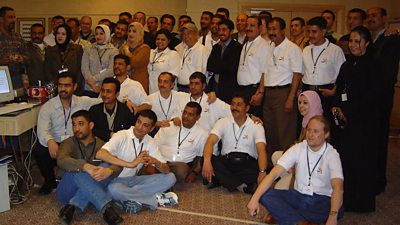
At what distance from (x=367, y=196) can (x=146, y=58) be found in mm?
2819

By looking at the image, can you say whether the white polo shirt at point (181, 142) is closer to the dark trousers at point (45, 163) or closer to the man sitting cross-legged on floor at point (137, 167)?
the man sitting cross-legged on floor at point (137, 167)

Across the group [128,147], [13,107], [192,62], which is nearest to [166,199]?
[128,147]

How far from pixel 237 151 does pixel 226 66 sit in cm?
108

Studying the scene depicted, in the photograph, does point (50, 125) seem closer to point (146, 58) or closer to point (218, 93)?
point (146, 58)

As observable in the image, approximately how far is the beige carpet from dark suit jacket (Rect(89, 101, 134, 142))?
72cm

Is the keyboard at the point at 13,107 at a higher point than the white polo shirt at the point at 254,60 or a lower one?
lower

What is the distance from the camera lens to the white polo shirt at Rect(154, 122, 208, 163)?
466cm

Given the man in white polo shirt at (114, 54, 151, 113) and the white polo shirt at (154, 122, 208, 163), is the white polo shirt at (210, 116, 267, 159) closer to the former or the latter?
the white polo shirt at (154, 122, 208, 163)

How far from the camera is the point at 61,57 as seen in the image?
506 centimetres

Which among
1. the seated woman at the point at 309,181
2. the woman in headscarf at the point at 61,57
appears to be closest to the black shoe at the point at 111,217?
the seated woman at the point at 309,181

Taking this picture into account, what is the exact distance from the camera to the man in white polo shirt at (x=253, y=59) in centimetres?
496

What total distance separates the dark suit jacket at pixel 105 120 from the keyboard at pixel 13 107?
592 mm

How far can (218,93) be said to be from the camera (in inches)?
209

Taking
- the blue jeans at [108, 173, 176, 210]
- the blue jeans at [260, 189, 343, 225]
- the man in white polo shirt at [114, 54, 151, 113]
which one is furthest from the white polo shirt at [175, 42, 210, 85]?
the blue jeans at [260, 189, 343, 225]
